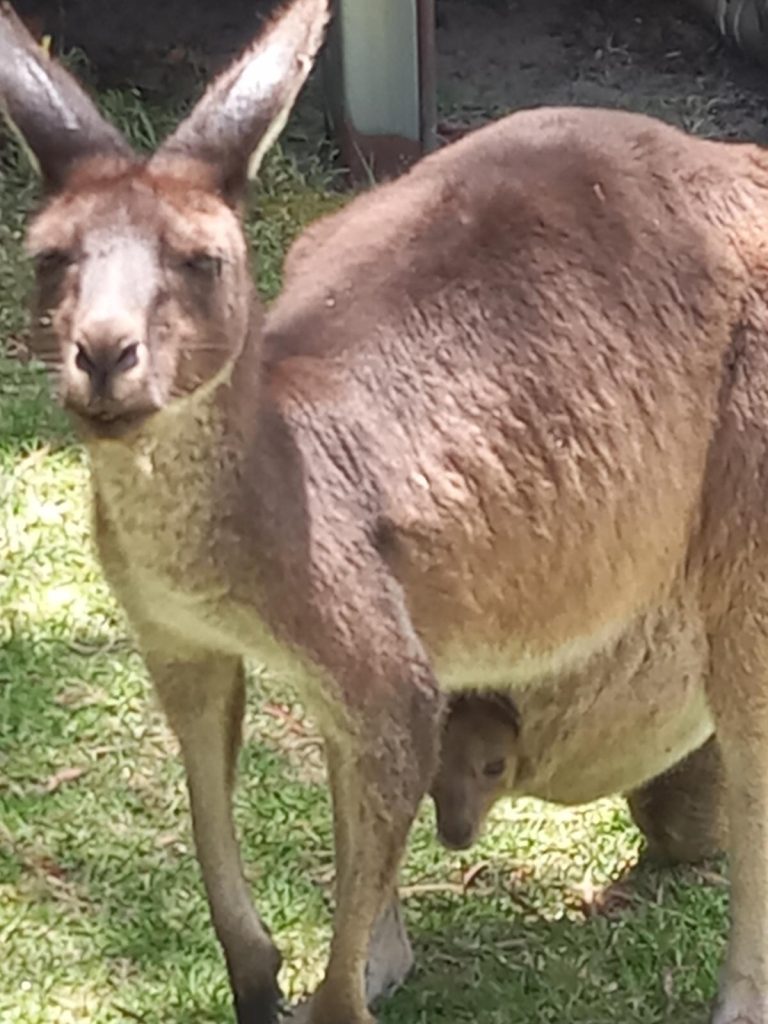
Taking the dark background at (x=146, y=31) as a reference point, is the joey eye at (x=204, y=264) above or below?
above

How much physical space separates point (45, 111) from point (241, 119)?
24 centimetres

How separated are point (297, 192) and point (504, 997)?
295cm

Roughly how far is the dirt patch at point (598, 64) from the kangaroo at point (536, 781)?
3067 millimetres

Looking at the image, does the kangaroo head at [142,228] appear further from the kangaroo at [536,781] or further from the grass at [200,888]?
the grass at [200,888]

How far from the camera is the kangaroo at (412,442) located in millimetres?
2756

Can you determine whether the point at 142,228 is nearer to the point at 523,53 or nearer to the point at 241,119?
the point at 241,119

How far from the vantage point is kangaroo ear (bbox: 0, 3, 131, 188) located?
2.76 metres

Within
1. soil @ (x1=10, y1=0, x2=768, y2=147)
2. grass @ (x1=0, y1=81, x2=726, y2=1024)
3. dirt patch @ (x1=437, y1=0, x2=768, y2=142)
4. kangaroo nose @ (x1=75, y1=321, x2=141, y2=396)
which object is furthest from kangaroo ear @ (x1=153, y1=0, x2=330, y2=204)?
dirt patch @ (x1=437, y1=0, x2=768, y2=142)

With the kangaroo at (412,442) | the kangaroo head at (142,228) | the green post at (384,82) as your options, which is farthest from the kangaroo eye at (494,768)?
the green post at (384,82)

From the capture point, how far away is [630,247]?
3178 mm

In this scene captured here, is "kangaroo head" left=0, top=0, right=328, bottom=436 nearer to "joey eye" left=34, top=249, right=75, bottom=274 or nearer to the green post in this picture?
"joey eye" left=34, top=249, right=75, bottom=274

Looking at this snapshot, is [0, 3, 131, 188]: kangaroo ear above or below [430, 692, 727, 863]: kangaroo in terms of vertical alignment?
above

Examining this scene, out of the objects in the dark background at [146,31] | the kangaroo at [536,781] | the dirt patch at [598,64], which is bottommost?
the dirt patch at [598,64]

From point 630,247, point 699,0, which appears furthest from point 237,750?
point 699,0
